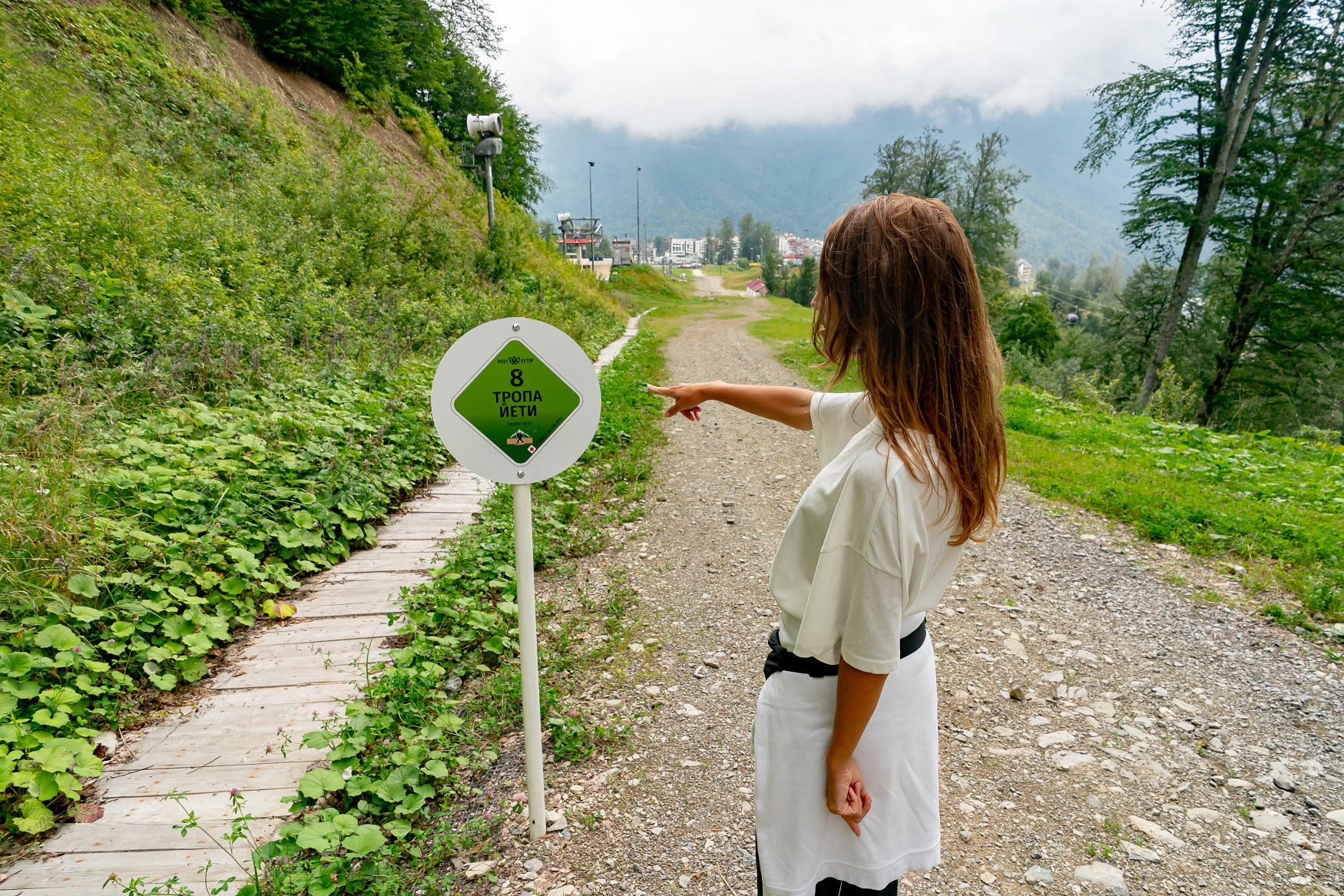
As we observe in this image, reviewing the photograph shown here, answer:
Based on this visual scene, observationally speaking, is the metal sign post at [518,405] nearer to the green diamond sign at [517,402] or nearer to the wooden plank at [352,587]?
the green diamond sign at [517,402]

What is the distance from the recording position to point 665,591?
444cm

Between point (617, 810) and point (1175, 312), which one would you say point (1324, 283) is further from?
point (617, 810)

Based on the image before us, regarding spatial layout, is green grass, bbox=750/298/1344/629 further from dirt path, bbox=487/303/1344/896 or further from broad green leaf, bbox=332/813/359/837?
broad green leaf, bbox=332/813/359/837

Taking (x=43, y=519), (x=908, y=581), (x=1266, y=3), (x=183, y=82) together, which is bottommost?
(x=43, y=519)

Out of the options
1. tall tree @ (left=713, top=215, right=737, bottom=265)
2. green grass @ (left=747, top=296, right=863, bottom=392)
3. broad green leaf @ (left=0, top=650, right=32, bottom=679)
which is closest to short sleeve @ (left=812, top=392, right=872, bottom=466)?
green grass @ (left=747, top=296, right=863, bottom=392)

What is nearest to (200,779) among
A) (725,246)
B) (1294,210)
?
(1294,210)

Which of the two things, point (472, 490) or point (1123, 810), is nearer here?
point (1123, 810)

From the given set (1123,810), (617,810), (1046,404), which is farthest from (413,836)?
(1046,404)

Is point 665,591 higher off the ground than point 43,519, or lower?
lower

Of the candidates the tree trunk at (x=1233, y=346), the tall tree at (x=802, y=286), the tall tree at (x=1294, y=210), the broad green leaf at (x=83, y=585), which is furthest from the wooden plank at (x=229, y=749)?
the tall tree at (x=802, y=286)

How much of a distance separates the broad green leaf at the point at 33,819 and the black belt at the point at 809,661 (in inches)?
101

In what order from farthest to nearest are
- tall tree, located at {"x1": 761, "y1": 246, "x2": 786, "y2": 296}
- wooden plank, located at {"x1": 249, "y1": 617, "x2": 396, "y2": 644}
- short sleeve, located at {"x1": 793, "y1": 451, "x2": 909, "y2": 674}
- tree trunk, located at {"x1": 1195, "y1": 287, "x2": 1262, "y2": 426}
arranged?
tall tree, located at {"x1": 761, "y1": 246, "x2": 786, "y2": 296}, tree trunk, located at {"x1": 1195, "y1": 287, "x2": 1262, "y2": 426}, wooden plank, located at {"x1": 249, "y1": 617, "x2": 396, "y2": 644}, short sleeve, located at {"x1": 793, "y1": 451, "x2": 909, "y2": 674}

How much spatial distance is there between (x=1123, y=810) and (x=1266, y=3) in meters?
19.4

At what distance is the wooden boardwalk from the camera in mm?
2088
